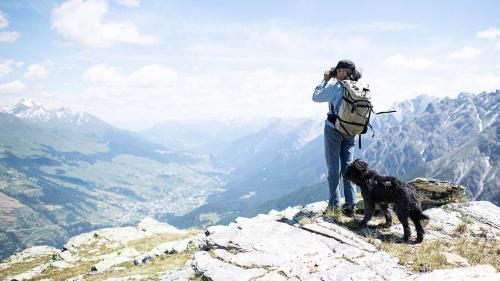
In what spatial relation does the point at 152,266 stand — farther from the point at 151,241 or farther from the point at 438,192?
the point at 151,241

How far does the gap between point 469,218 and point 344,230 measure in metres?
6.38

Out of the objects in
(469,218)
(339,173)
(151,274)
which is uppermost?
(339,173)

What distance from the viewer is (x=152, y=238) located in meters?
39.0

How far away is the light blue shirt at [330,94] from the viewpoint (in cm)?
1298

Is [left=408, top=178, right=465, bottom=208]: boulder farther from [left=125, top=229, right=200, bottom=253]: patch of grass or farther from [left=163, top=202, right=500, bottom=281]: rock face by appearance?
[left=125, top=229, right=200, bottom=253]: patch of grass

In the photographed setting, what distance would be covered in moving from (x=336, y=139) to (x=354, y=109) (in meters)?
1.68

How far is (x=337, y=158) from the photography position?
1415cm

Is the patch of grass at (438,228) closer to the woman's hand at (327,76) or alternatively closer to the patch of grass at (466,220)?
the patch of grass at (466,220)

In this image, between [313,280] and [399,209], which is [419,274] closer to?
[313,280]

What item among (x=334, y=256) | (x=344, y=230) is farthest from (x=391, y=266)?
(x=344, y=230)

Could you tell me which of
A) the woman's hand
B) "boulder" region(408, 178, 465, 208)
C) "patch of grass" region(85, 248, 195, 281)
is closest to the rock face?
"boulder" region(408, 178, 465, 208)

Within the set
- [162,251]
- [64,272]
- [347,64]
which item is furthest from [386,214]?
[64,272]

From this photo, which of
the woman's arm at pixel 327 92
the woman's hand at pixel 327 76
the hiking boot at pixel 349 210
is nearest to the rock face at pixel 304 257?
the hiking boot at pixel 349 210

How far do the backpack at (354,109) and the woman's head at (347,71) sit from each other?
684mm
